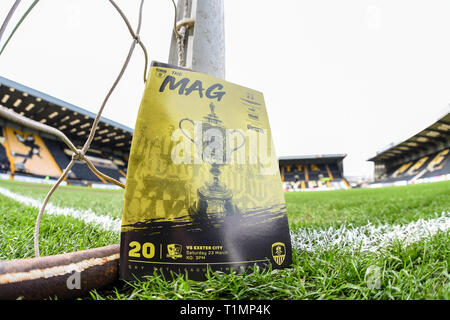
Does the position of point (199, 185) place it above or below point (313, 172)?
below

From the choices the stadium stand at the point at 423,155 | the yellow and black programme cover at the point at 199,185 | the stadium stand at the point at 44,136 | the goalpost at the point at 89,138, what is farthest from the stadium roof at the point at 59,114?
the stadium stand at the point at 423,155

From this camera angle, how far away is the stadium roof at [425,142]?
13783mm

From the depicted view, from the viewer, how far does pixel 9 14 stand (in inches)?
16.0

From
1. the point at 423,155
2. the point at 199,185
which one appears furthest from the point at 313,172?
the point at 199,185

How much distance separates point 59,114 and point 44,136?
88.3 inches

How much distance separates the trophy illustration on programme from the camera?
0.51m

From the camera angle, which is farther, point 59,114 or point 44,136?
point 44,136

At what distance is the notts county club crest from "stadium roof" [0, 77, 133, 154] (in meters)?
13.7

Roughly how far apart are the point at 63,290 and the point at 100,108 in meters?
0.40

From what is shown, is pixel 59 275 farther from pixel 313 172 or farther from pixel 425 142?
pixel 313 172

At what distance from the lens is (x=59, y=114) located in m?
12.9

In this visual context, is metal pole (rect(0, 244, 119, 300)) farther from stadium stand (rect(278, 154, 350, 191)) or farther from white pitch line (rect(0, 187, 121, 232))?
stadium stand (rect(278, 154, 350, 191))

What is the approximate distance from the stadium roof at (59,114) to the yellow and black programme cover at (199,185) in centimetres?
1345
